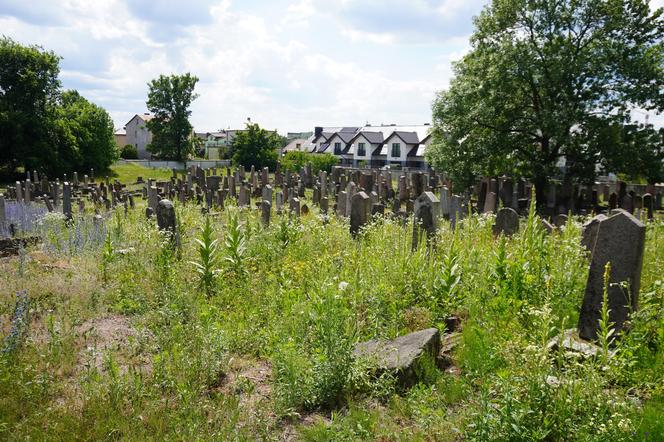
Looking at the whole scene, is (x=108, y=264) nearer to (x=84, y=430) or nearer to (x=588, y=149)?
(x=84, y=430)

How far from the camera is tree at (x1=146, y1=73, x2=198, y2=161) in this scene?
5831 centimetres

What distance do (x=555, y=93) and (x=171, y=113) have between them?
158 ft

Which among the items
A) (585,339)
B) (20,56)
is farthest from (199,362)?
(20,56)

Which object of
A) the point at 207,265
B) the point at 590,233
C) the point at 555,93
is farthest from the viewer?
the point at 555,93

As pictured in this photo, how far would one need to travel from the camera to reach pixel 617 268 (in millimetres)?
4621

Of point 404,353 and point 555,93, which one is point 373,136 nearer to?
point 555,93

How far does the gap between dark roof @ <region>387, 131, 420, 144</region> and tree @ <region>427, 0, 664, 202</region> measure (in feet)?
128

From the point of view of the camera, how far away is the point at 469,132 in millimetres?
24250

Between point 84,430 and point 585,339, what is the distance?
4801 mm

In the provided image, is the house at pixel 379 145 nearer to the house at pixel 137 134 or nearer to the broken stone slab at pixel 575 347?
the house at pixel 137 134

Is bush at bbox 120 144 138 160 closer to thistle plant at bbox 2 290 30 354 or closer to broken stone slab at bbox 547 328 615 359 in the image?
thistle plant at bbox 2 290 30 354

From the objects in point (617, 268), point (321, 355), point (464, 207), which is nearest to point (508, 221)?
point (617, 268)

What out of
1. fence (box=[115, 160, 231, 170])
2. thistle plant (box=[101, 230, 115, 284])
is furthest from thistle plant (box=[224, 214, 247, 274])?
fence (box=[115, 160, 231, 170])

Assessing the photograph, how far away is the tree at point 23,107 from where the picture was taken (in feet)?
127
